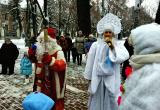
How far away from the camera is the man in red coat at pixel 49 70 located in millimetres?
6707

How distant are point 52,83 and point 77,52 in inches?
463

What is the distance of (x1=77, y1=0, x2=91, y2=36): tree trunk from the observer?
68.8ft

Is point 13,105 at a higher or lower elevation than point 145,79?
lower

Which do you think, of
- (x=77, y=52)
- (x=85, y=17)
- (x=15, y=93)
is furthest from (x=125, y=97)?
(x=85, y=17)

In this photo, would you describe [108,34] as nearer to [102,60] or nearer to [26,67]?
[102,60]

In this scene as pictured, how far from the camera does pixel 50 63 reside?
21.7 feet

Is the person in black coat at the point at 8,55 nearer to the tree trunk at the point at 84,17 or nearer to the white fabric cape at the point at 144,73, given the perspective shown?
the tree trunk at the point at 84,17

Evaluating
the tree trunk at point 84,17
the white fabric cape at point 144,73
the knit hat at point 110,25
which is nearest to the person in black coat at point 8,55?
the tree trunk at point 84,17

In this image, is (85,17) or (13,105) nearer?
(13,105)

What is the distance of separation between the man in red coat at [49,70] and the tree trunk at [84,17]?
1395 cm

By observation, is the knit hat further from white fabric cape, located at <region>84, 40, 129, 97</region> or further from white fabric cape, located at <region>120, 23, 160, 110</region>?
white fabric cape, located at <region>120, 23, 160, 110</region>

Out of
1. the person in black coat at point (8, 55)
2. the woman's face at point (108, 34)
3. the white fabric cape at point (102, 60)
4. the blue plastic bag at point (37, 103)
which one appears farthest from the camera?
the person in black coat at point (8, 55)

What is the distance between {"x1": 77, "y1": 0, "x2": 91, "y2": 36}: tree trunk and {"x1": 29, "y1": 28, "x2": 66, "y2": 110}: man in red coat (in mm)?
13953

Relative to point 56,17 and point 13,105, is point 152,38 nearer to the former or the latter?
point 13,105
